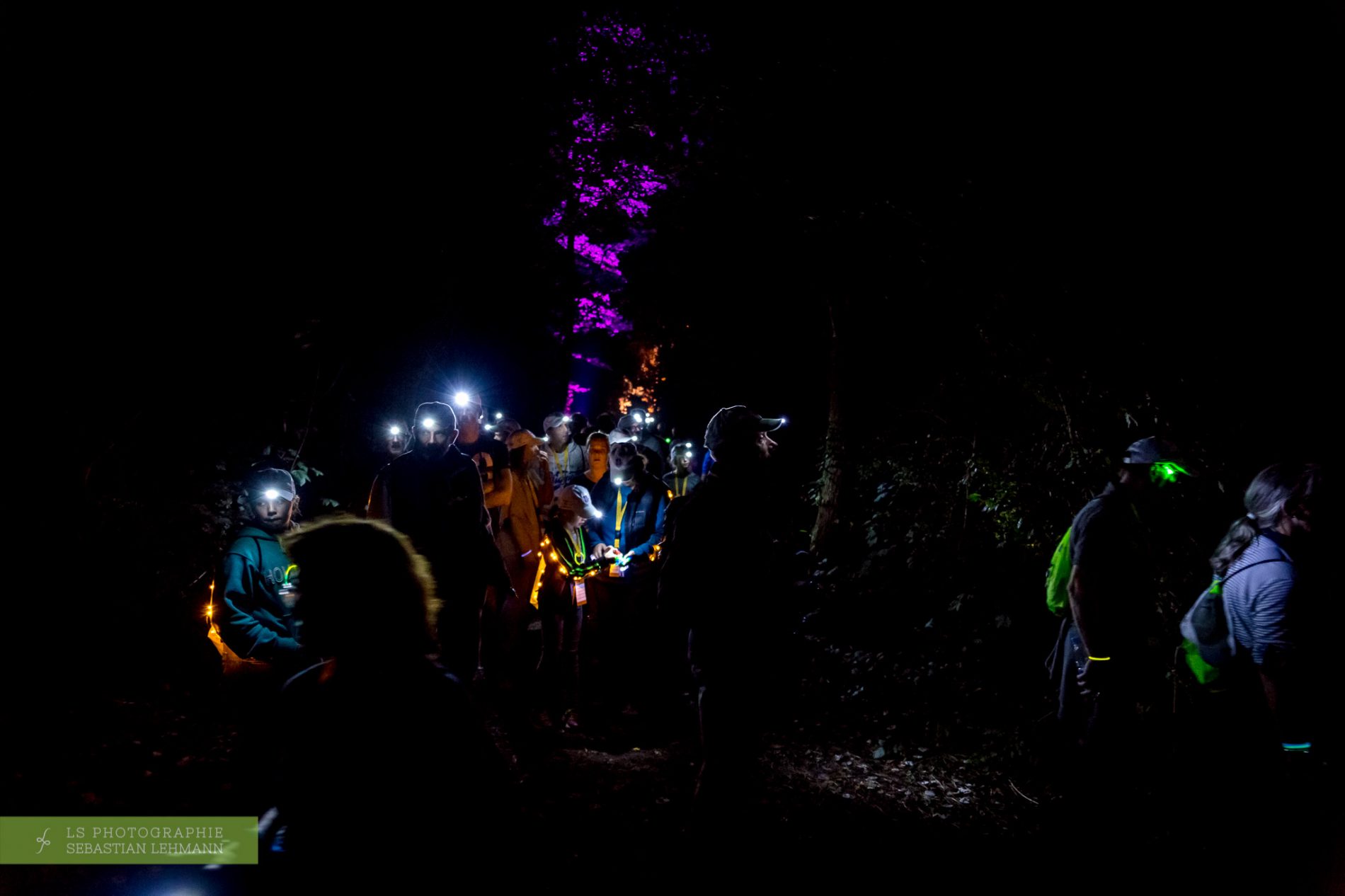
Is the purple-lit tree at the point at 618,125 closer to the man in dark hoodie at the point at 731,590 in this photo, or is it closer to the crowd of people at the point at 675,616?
the crowd of people at the point at 675,616

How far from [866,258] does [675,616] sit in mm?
7920

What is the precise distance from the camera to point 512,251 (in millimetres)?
20031

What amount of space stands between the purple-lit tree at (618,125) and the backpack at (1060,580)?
27.7ft

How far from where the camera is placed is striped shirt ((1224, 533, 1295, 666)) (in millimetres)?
3301

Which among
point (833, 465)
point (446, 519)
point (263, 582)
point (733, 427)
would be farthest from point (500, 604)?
point (833, 465)

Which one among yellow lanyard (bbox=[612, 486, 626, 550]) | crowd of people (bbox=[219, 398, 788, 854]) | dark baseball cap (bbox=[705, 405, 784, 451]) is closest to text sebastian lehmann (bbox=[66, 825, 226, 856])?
crowd of people (bbox=[219, 398, 788, 854])

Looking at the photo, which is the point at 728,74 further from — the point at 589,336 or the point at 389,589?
the point at 589,336

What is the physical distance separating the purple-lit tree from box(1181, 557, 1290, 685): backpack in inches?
367

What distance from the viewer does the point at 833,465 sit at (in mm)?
11164

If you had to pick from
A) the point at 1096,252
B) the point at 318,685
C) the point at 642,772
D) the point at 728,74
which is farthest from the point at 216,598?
the point at 728,74

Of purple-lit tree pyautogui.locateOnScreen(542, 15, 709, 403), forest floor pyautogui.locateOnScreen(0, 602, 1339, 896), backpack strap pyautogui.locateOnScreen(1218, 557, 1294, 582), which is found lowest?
forest floor pyautogui.locateOnScreen(0, 602, 1339, 896)

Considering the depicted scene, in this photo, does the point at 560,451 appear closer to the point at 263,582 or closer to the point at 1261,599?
the point at 263,582

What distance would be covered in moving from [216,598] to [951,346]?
24.8ft

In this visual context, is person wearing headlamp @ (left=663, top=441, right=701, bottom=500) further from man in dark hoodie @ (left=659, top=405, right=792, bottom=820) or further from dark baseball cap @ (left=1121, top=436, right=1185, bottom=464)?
dark baseball cap @ (left=1121, top=436, right=1185, bottom=464)
